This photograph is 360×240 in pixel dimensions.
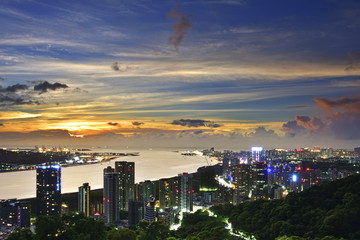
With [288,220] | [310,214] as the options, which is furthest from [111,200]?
[310,214]

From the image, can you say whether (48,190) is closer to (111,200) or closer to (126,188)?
(111,200)

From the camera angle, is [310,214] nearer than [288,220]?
Yes

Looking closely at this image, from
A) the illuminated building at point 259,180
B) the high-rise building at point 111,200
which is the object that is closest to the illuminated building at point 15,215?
the high-rise building at point 111,200

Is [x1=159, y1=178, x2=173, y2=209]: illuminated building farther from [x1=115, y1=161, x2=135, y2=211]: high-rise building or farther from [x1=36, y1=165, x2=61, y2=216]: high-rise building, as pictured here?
[x1=36, y1=165, x2=61, y2=216]: high-rise building

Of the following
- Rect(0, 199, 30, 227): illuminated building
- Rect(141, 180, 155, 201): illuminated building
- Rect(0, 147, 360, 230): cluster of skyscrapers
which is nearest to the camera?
Rect(0, 199, 30, 227): illuminated building

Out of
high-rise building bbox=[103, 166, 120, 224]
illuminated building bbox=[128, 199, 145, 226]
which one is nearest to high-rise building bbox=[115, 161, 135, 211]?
high-rise building bbox=[103, 166, 120, 224]
